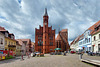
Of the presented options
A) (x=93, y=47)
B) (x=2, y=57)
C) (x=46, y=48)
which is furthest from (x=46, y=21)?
(x=2, y=57)

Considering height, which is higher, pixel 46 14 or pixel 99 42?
pixel 46 14

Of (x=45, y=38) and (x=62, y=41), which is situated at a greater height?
(x=45, y=38)

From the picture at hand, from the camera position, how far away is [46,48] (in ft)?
199

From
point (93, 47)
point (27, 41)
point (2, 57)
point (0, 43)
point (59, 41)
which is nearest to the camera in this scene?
point (2, 57)

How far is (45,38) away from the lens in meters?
60.9

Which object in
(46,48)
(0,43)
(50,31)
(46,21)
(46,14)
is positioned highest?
(46,14)

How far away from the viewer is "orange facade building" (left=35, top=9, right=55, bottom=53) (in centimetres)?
6089

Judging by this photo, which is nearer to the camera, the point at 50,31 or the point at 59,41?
the point at 50,31

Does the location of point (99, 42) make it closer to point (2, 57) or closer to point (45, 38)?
point (2, 57)

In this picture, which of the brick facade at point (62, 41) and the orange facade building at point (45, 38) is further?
the brick facade at point (62, 41)

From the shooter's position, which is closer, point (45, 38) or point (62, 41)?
point (45, 38)

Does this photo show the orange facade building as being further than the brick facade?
No

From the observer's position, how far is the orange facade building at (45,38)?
60.9 m

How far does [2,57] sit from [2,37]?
30.7ft
